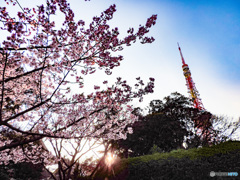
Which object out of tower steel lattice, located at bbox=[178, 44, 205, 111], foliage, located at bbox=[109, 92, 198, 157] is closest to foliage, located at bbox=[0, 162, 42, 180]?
foliage, located at bbox=[109, 92, 198, 157]

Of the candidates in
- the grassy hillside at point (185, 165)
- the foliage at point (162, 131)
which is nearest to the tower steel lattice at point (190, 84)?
the foliage at point (162, 131)

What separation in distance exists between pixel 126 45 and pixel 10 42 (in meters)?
2.64

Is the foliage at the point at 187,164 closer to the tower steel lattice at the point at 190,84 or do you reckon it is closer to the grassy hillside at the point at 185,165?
the grassy hillside at the point at 185,165

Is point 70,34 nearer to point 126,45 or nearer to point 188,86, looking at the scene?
point 126,45

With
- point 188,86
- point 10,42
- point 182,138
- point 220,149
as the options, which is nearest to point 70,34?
point 10,42

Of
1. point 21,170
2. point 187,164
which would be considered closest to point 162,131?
point 187,164

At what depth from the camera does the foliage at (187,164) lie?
6133mm

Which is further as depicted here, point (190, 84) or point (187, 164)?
point (190, 84)

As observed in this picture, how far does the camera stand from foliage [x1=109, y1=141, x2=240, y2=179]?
20.1 ft

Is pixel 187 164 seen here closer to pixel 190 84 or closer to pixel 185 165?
pixel 185 165

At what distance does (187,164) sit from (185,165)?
0.11m

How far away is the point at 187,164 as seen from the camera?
22.5 ft

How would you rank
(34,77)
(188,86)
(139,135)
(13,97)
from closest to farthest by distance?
(34,77) < (13,97) < (139,135) < (188,86)

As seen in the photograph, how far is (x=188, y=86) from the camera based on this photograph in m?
33.4
